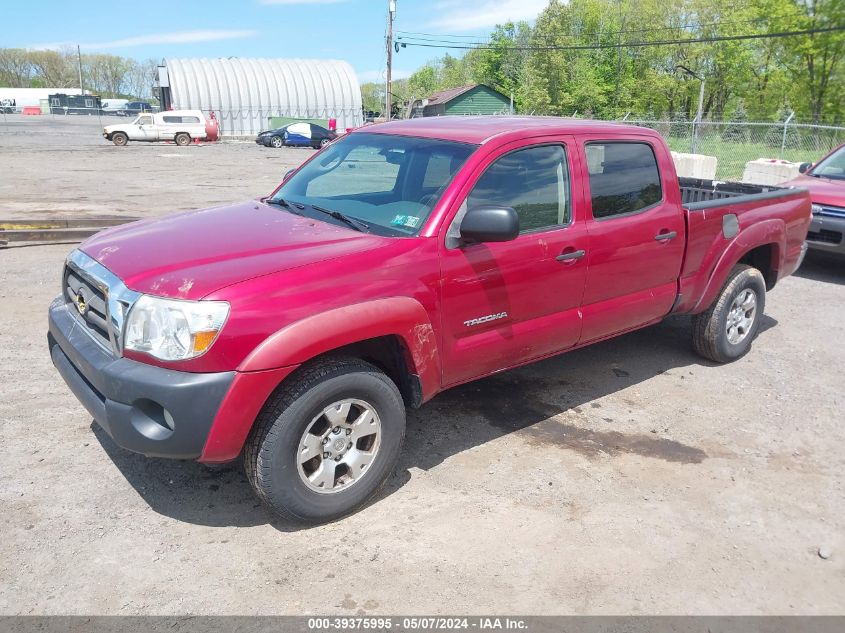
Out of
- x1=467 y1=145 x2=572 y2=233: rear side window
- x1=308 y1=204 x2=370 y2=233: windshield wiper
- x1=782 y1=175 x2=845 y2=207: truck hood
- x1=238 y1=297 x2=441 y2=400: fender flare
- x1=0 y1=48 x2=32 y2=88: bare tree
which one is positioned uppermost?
x1=0 y1=48 x2=32 y2=88: bare tree

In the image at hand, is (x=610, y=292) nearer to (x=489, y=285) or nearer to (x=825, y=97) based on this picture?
(x=489, y=285)

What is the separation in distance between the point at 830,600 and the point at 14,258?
8.65 metres

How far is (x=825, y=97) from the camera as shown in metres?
46.0

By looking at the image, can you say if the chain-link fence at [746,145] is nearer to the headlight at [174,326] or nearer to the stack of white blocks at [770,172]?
the stack of white blocks at [770,172]

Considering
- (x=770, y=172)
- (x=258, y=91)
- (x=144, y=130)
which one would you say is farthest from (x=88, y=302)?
(x=258, y=91)

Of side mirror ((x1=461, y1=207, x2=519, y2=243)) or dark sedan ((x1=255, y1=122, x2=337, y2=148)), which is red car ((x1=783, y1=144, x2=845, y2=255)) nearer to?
side mirror ((x1=461, y1=207, x2=519, y2=243))

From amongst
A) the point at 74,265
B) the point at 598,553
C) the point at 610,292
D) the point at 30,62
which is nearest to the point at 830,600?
the point at 598,553

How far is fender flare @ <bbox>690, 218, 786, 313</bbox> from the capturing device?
5.25 meters

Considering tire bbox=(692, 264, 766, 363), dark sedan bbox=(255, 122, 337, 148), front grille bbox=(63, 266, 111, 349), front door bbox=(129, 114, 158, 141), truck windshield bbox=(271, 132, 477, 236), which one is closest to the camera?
front grille bbox=(63, 266, 111, 349)

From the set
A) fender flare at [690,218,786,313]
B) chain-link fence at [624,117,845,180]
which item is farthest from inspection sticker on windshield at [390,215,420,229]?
chain-link fence at [624,117,845,180]

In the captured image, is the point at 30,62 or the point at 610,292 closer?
the point at 610,292

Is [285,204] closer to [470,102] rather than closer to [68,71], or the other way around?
[470,102]

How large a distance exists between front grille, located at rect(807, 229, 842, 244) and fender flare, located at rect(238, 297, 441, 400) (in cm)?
693

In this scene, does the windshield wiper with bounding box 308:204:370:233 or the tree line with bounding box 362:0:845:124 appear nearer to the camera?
the windshield wiper with bounding box 308:204:370:233
